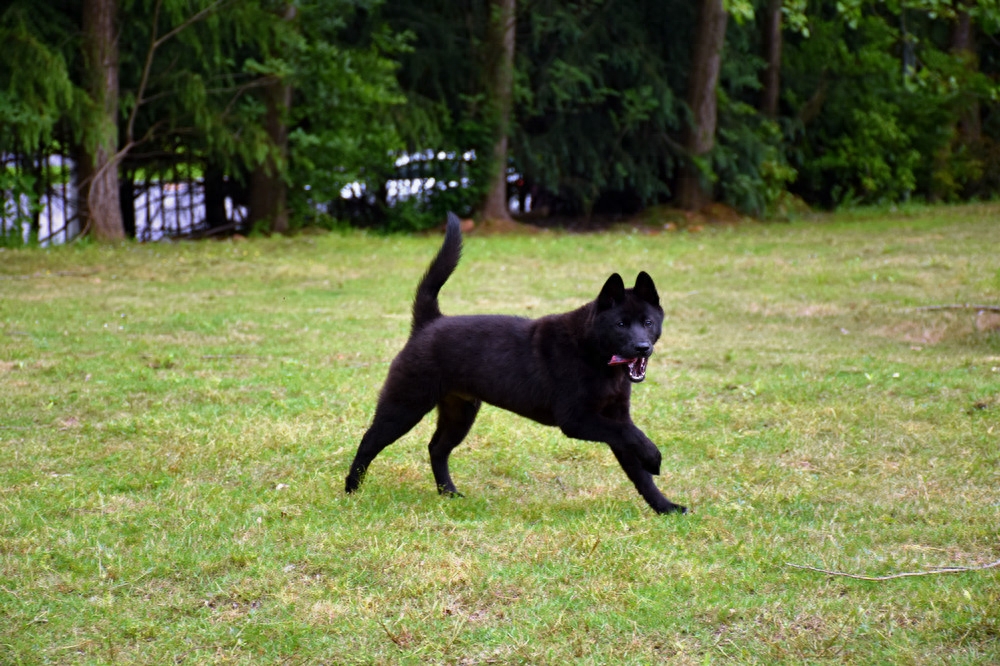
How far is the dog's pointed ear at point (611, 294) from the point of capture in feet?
16.9

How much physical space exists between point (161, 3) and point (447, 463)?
14.1 meters

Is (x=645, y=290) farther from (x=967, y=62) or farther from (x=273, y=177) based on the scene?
(x=967, y=62)

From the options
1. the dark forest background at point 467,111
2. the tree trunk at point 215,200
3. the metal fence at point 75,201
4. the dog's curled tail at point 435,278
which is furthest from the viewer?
the tree trunk at point 215,200

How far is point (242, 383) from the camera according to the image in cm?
821

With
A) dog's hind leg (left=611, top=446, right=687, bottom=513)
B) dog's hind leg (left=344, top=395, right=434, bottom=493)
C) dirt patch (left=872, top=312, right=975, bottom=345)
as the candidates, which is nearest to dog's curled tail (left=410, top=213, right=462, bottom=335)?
dog's hind leg (left=344, top=395, right=434, bottom=493)

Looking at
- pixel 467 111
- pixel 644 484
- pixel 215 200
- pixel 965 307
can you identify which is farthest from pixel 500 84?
pixel 644 484

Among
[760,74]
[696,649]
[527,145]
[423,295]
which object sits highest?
[760,74]

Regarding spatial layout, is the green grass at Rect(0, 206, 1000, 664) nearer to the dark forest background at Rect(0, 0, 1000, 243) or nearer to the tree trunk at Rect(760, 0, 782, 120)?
the dark forest background at Rect(0, 0, 1000, 243)

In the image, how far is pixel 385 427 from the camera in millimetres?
5457

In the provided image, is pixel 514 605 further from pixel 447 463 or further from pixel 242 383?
pixel 242 383

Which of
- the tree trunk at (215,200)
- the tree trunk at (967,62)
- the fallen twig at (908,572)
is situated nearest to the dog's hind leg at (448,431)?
the fallen twig at (908,572)

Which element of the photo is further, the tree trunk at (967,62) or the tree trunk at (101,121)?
the tree trunk at (967,62)

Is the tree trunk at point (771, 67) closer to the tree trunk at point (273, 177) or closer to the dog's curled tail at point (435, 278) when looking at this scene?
the tree trunk at point (273, 177)

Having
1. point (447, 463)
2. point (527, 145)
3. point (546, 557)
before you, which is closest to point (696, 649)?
point (546, 557)
